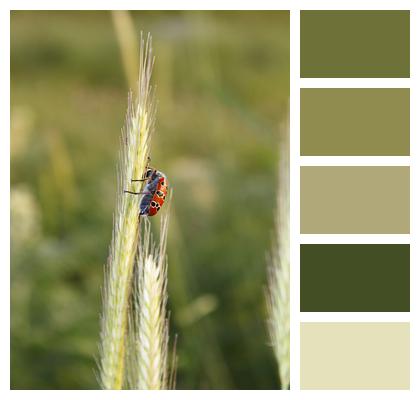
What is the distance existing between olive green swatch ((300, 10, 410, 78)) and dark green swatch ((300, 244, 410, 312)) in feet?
2.52

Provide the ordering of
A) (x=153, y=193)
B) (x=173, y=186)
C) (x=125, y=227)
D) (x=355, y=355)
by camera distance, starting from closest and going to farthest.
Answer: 1. (x=125, y=227)
2. (x=153, y=193)
3. (x=355, y=355)
4. (x=173, y=186)

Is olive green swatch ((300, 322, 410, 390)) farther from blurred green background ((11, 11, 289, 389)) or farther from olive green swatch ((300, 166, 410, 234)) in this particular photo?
blurred green background ((11, 11, 289, 389))

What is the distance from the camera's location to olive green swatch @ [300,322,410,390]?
7.95 ft

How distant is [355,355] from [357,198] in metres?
0.67

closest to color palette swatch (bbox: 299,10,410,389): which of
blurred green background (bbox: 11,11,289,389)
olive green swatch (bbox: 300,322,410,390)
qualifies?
olive green swatch (bbox: 300,322,410,390)

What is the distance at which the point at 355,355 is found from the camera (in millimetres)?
2443

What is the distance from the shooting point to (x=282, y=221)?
1748mm

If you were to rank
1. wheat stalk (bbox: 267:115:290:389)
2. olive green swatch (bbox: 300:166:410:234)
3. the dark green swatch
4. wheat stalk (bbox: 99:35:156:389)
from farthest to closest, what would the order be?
olive green swatch (bbox: 300:166:410:234)
the dark green swatch
wheat stalk (bbox: 267:115:290:389)
wheat stalk (bbox: 99:35:156:389)

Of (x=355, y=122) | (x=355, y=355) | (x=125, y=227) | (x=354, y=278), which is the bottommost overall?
(x=355, y=355)

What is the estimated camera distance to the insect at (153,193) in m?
1.61

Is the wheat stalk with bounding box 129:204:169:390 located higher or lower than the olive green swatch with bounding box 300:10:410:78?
lower

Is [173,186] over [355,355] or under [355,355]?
over

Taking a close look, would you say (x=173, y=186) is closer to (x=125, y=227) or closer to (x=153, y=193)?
(x=153, y=193)

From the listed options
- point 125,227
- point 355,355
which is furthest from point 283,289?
point 355,355
